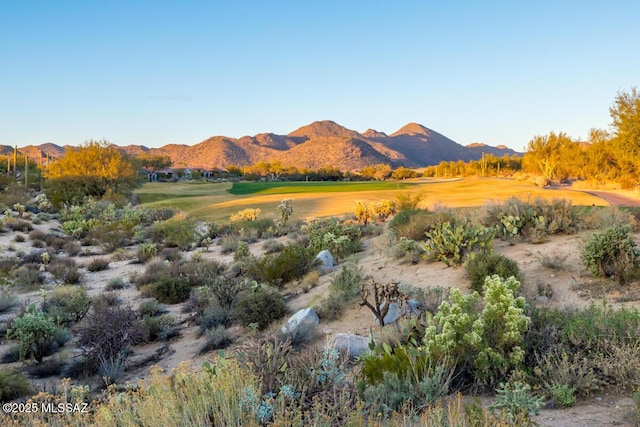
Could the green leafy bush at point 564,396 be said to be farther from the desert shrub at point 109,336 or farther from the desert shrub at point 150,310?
the desert shrub at point 150,310

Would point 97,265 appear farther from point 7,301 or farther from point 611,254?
point 611,254

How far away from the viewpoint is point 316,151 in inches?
5428

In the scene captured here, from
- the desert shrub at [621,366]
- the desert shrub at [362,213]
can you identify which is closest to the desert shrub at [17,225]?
the desert shrub at [362,213]

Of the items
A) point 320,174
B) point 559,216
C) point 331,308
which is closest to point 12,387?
point 331,308

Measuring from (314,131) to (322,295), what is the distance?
190210 millimetres

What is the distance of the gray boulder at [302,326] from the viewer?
8.76m

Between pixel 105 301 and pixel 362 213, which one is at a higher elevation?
pixel 362 213

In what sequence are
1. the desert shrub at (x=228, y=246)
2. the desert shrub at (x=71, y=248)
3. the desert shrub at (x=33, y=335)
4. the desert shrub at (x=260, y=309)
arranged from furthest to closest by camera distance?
1. the desert shrub at (x=71, y=248)
2. the desert shrub at (x=228, y=246)
3. the desert shrub at (x=260, y=309)
4. the desert shrub at (x=33, y=335)

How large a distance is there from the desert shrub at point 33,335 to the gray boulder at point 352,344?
18.5ft

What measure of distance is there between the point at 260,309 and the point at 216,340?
1220 millimetres

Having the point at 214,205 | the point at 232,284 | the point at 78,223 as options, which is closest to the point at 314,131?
the point at 214,205

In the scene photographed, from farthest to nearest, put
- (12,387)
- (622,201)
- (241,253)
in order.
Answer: (622,201)
(241,253)
(12,387)

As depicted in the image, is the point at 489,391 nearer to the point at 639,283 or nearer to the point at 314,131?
the point at 639,283

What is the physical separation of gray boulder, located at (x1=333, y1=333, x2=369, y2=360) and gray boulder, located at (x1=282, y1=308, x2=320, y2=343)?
1.21m
